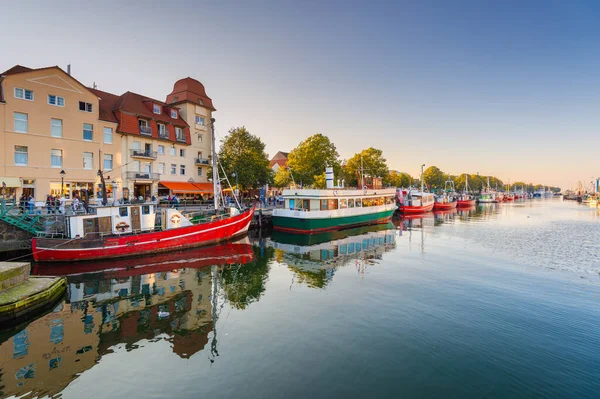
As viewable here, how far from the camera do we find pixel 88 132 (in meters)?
31.7

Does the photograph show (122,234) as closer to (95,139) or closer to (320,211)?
(95,139)

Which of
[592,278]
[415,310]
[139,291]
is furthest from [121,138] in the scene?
[592,278]

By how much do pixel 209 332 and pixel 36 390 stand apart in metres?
4.37

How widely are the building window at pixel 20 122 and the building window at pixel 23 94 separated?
1.58 meters

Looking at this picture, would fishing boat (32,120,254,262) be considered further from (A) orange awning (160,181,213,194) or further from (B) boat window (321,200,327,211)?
(A) orange awning (160,181,213,194)

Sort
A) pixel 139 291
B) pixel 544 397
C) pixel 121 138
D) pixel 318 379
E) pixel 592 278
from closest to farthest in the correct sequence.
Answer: pixel 544 397, pixel 318 379, pixel 139 291, pixel 592 278, pixel 121 138

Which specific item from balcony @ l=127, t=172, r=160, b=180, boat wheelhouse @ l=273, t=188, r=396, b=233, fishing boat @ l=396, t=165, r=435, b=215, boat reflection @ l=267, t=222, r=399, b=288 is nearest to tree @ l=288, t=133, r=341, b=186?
fishing boat @ l=396, t=165, r=435, b=215

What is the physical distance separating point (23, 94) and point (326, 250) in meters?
31.1

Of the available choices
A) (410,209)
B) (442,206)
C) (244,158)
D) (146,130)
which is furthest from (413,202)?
(146,130)

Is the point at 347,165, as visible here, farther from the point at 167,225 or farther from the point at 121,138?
the point at 167,225

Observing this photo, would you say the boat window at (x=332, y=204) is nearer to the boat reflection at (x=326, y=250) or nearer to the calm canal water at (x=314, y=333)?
the boat reflection at (x=326, y=250)

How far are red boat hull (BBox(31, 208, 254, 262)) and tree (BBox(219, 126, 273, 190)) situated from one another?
14.5 metres

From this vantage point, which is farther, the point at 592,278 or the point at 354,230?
the point at 354,230

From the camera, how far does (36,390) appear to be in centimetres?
682
